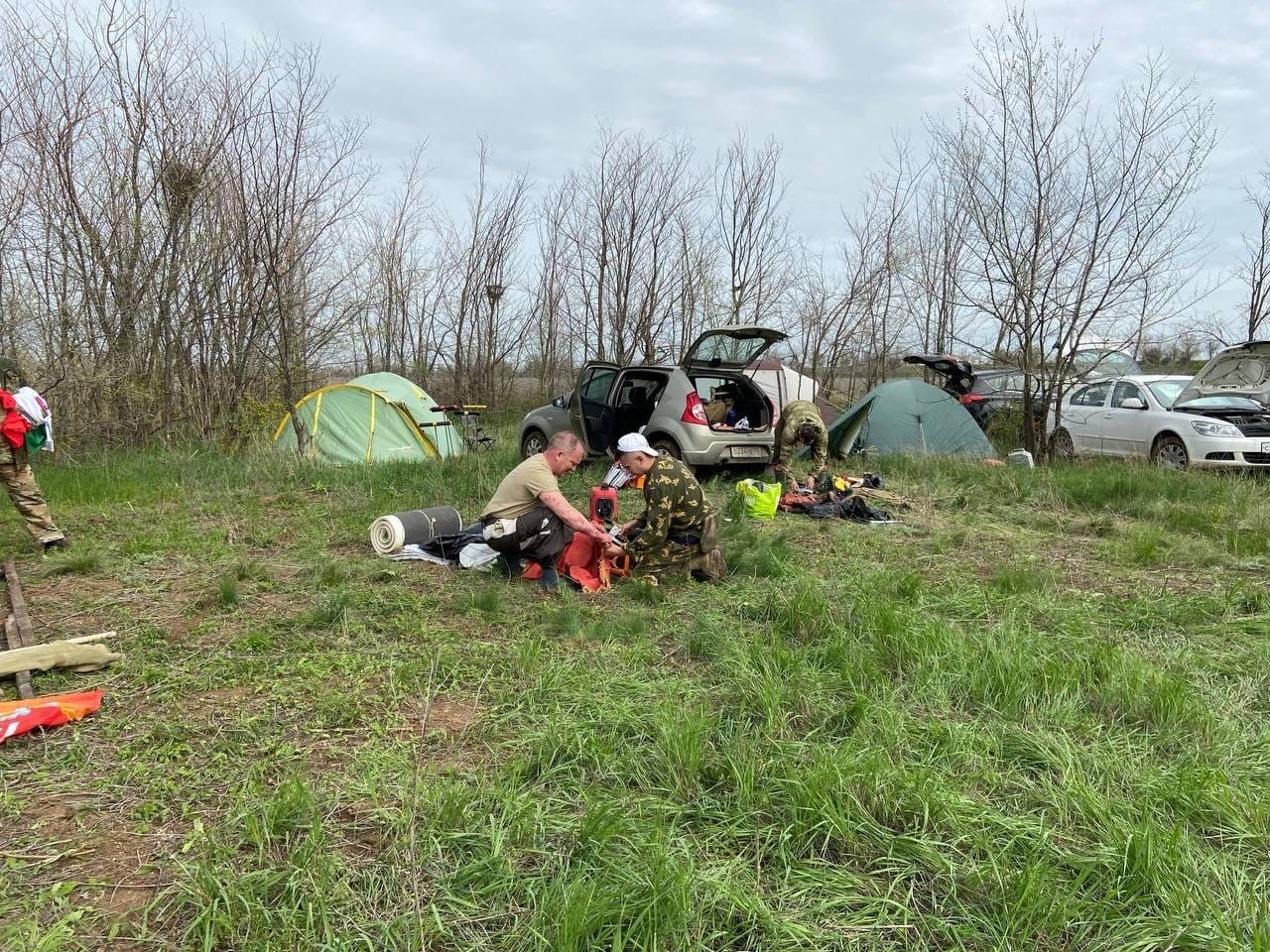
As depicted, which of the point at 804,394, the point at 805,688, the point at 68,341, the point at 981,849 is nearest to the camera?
the point at 981,849

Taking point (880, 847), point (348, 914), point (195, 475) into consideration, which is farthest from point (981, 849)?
point (195, 475)

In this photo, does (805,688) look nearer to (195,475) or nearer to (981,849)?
(981,849)

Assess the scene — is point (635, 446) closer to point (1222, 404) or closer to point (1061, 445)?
point (1222, 404)

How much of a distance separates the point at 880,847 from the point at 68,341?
11336mm

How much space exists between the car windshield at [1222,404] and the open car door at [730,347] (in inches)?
203

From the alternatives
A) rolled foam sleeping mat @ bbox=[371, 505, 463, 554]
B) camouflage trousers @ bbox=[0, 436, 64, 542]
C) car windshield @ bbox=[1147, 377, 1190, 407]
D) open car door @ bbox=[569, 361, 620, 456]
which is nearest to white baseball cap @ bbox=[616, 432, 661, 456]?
rolled foam sleeping mat @ bbox=[371, 505, 463, 554]

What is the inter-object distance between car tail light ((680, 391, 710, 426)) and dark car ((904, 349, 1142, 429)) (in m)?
5.30

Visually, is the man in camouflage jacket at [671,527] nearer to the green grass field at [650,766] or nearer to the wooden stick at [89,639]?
the green grass field at [650,766]

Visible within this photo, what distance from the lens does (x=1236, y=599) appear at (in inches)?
171

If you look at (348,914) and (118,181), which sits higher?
(118,181)

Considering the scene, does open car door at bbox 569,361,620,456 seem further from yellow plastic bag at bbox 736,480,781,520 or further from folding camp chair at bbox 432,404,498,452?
yellow plastic bag at bbox 736,480,781,520

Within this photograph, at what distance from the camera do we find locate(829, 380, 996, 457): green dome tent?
432 inches

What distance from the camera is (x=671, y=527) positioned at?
5.15 metres

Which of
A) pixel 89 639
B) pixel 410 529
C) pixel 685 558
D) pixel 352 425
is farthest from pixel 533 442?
pixel 89 639
